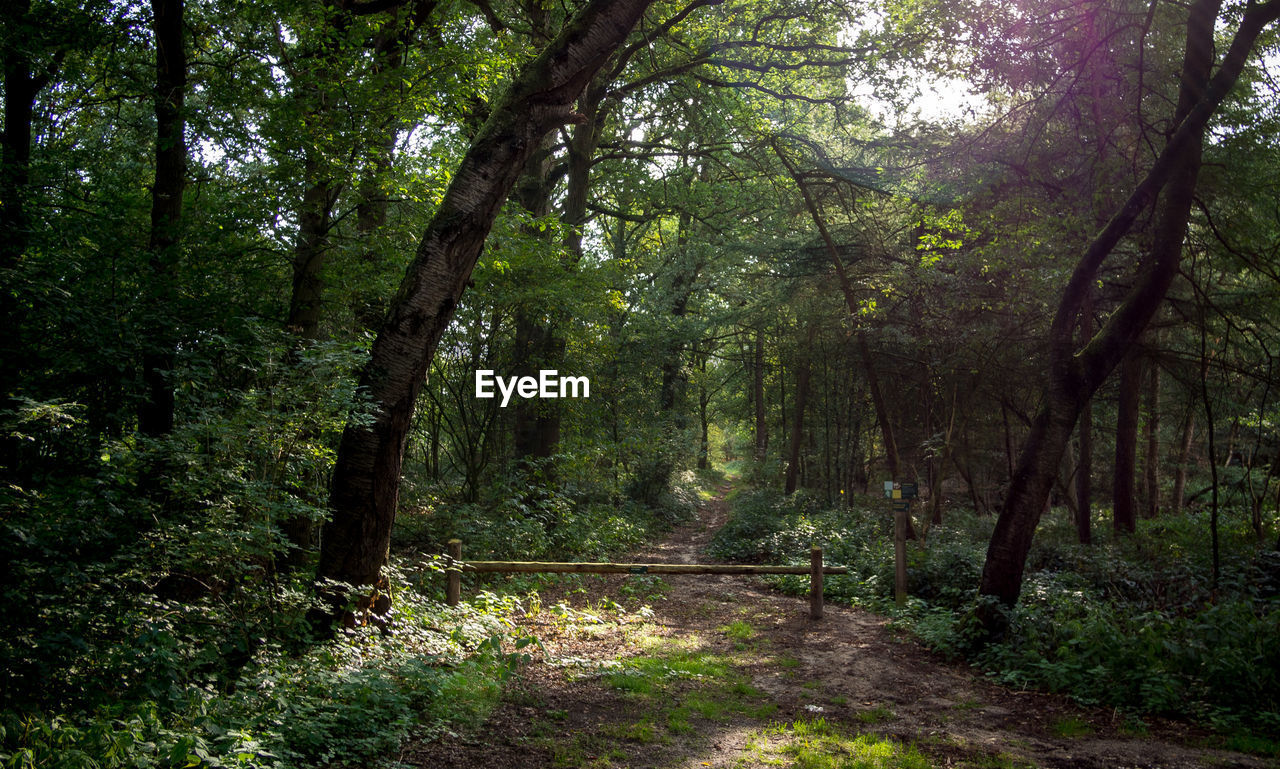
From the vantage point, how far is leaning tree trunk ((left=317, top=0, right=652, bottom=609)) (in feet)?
19.3

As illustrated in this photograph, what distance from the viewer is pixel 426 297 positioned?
19.7 feet

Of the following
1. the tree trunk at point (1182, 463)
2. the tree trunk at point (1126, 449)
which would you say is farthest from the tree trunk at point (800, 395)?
the tree trunk at point (1182, 463)

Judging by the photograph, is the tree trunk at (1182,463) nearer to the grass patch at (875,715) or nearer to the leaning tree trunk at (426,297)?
the grass patch at (875,715)

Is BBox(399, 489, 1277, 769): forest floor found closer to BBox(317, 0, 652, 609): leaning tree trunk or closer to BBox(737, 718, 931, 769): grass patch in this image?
BBox(737, 718, 931, 769): grass patch

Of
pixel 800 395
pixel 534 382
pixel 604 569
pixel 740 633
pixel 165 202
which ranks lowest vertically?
pixel 740 633

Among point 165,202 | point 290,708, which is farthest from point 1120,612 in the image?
point 165,202

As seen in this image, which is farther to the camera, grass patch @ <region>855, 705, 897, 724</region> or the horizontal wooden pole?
the horizontal wooden pole

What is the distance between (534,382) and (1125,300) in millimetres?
9350

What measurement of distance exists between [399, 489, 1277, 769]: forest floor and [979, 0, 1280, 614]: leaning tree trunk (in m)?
1.49

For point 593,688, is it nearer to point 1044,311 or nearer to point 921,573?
point 921,573

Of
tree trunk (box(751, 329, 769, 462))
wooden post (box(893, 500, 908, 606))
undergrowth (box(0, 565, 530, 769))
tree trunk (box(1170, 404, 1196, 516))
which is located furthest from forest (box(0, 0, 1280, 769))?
tree trunk (box(751, 329, 769, 462))

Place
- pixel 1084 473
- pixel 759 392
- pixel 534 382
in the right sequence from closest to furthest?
pixel 1084 473
pixel 534 382
pixel 759 392

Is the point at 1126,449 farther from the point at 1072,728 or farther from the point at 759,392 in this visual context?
the point at 759,392

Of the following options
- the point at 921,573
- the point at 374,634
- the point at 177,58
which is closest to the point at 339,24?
the point at 177,58
